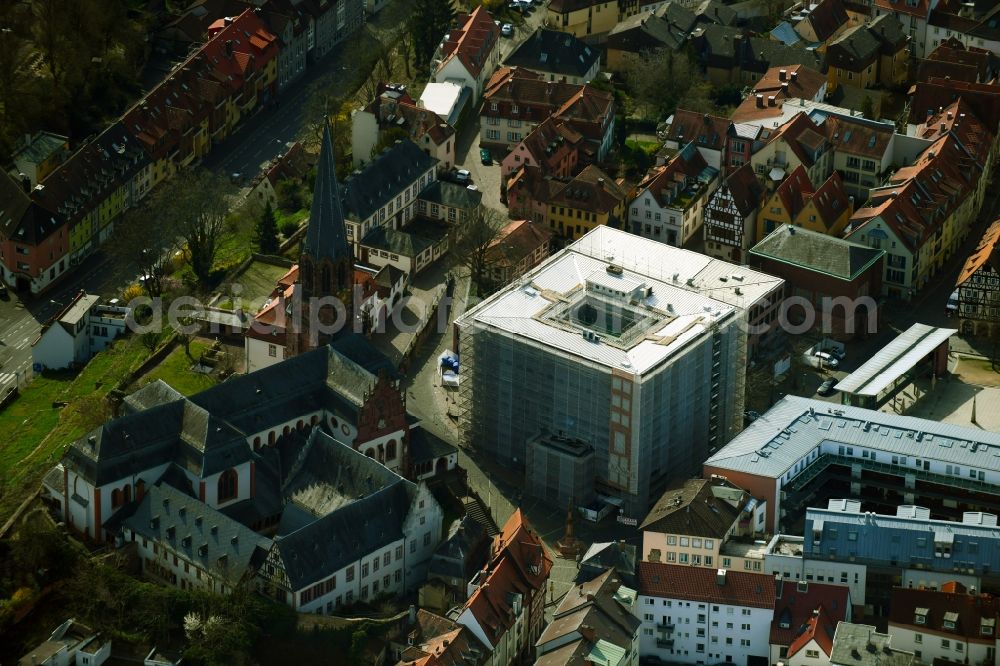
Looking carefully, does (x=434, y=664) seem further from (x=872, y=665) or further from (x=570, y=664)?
(x=872, y=665)

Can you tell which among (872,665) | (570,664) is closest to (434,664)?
(570,664)
